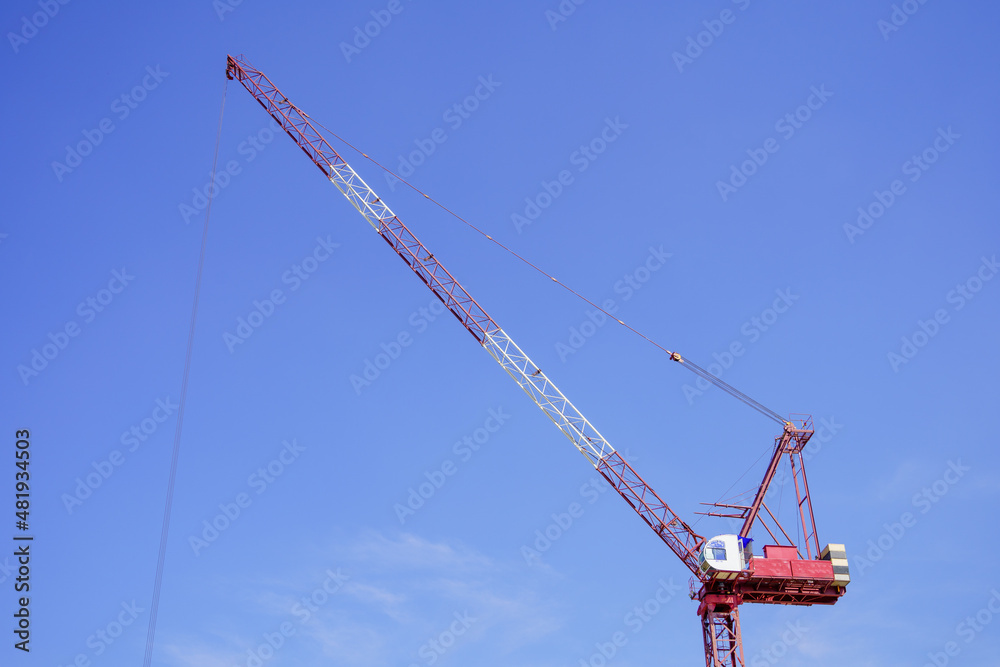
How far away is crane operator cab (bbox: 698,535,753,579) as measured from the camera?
103 metres

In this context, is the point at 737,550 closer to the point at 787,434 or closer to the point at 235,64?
the point at 787,434

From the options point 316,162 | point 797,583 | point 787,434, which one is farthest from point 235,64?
point 797,583

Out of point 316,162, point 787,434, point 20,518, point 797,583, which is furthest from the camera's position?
point 316,162

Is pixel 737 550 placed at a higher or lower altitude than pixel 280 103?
lower

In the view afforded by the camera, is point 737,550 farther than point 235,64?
No

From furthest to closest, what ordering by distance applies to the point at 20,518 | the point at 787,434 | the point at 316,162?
the point at 316,162 → the point at 787,434 → the point at 20,518

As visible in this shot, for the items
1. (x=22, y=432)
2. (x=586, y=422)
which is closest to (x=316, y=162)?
(x=586, y=422)

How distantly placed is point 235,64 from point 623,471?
6640cm

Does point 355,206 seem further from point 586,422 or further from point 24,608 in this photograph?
point 24,608

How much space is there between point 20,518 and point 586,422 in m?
62.3

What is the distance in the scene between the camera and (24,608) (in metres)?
69.7

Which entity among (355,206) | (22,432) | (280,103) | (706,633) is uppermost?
(280,103)

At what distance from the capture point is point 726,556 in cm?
10412

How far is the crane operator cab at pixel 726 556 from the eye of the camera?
103 metres
